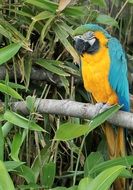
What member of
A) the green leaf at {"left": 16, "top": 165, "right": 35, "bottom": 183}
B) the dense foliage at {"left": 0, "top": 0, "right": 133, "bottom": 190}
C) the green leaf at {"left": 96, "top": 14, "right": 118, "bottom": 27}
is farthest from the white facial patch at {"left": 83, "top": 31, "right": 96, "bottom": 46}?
the green leaf at {"left": 16, "top": 165, "right": 35, "bottom": 183}

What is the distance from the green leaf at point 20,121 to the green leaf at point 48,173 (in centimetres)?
13

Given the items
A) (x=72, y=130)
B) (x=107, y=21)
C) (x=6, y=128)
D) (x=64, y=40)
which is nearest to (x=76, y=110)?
(x=72, y=130)

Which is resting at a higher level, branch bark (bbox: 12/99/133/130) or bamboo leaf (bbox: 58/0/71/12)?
bamboo leaf (bbox: 58/0/71/12)

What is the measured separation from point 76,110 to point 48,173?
0.21m

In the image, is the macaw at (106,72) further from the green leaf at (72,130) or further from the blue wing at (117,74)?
the green leaf at (72,130)

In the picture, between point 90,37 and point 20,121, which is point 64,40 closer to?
point 90,37

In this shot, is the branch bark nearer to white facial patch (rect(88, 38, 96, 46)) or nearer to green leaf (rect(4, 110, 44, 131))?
green leaf (rect(4, 110, 44, 131))

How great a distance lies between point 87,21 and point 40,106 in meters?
0.50

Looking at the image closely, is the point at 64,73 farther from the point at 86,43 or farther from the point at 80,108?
the point at 80,108

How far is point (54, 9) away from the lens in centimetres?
166

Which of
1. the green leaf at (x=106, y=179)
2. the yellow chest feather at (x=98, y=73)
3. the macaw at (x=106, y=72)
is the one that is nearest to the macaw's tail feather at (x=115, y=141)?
the macaw at (x=106, y=72)

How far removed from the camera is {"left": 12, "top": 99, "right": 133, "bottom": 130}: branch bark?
1407 millimetres

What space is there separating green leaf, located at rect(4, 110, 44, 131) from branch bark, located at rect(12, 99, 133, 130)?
0.26 feet

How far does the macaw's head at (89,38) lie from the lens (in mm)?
1541
